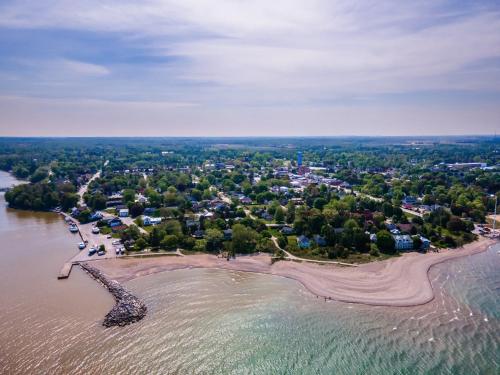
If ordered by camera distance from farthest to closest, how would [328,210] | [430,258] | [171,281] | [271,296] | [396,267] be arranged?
[328,210] < [430,258] < [396,267] < [171,281] < [271,296]

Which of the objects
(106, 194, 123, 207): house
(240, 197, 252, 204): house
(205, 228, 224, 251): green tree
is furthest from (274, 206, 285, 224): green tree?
(106, 194, 123, 207): house

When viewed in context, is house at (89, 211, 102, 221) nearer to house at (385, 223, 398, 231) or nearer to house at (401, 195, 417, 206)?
house at (385, 223, 398, 231)

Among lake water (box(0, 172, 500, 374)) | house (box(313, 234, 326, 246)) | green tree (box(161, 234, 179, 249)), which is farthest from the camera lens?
house (box(313, 234, 326, 246))

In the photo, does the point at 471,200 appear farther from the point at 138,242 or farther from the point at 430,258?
the point at 138,242

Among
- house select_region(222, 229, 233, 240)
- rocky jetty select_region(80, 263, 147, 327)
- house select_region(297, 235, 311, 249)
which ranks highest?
house select_region(222, 229, 233, 240)

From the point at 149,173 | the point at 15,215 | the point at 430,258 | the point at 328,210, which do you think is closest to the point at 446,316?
the point at 430,258
